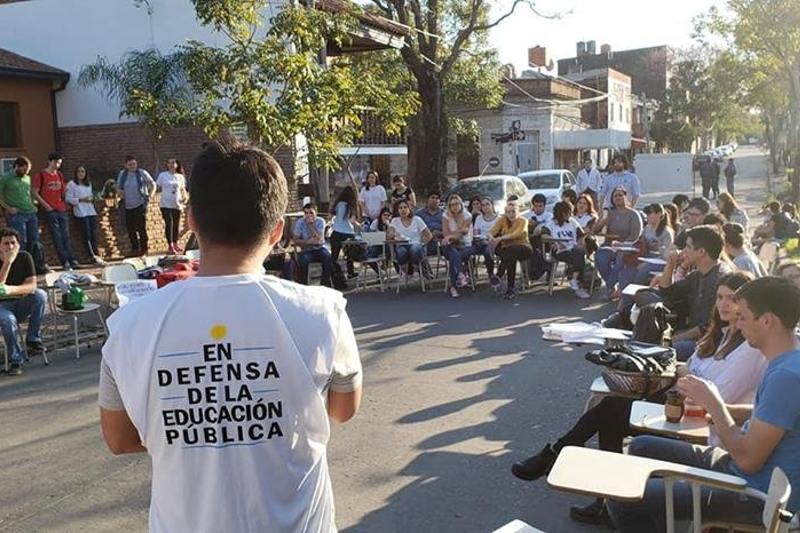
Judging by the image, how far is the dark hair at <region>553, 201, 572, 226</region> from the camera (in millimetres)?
11375

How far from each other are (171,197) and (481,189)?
6.78m

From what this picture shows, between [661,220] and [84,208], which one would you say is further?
[84,208]

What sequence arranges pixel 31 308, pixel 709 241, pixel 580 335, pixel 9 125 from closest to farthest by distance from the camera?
pixel 580 335, pixel 709 241, pixel 31 308, pixel 9 125

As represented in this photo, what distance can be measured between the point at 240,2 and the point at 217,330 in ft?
38.7

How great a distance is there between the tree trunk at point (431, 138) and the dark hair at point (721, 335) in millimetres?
19295

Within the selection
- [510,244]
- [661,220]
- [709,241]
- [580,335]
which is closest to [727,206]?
[661,220]

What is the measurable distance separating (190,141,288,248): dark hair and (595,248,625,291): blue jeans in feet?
30.4

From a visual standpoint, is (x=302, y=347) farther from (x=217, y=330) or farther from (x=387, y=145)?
(x=387, y=145)

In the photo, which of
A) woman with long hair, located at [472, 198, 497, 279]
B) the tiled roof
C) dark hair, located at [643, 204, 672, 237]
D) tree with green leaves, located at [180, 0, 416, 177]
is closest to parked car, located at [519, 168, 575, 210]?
woman with long hair, located at [472, 198, 497, 279]

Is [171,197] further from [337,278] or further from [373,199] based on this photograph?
[337,278]

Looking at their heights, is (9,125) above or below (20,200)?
above

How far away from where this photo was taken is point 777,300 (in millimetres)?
3215

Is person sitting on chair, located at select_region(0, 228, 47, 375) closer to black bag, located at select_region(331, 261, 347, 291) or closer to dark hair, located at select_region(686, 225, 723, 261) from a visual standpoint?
black bag, located at select_region(331, 261, 347, 291)

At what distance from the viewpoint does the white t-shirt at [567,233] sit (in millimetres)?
11219
